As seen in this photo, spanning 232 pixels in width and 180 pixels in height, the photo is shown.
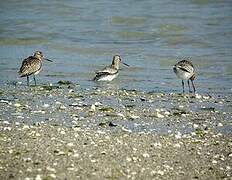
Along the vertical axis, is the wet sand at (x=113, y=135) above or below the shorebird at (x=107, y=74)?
above

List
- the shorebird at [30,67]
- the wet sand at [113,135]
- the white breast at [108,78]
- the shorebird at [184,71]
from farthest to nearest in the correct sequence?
the white breast at [108,78], the shorebird at [30,67], the shorebird at [184,71], the wet sand at [113,135]

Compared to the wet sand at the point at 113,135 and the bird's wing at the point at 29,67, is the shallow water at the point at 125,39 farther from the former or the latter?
the wet sand at the point at 113,135

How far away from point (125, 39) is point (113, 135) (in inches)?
612

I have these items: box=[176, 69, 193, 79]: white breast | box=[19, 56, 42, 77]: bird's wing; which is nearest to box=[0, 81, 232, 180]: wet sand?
box=[176, 69, 193, 79]: white breast

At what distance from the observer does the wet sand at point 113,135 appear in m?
8.48

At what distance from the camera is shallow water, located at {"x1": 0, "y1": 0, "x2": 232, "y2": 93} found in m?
18.0

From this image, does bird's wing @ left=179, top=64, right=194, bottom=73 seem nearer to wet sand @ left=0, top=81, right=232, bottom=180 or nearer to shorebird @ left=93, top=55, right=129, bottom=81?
wet sand @ left=0, top=81, right=232, bottom=180

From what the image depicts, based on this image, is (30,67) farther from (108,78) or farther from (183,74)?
(183,74)

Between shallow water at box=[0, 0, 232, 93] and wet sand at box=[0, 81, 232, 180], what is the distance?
2226 mm

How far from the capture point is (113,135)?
1040cm

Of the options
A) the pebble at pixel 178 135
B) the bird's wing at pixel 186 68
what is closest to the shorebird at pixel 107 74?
the bird's wing at pixel 186 68

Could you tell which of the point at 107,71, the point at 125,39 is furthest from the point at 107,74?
the point at 125,39

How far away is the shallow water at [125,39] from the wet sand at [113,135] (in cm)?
223

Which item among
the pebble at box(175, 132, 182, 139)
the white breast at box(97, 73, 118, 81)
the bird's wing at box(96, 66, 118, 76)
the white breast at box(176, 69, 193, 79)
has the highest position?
the pebble at box(175, 132, 182, 139)
